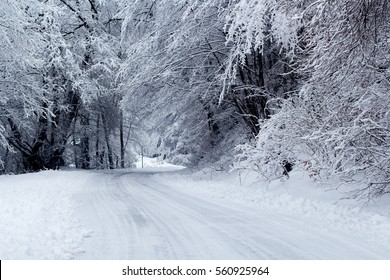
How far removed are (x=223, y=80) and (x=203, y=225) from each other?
6.89 meters

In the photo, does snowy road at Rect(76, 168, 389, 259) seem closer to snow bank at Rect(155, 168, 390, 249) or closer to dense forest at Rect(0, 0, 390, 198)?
snow bank at Rect(155, 168, 390, 249)

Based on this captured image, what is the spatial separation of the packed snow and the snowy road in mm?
13

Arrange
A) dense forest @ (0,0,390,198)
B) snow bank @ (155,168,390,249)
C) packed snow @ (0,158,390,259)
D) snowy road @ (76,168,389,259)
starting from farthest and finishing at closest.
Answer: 1. dense forest @ (0,0,390,198)
2. snow bank @ (155,168,390,249)
3. packed snow @ (0,158,390,259)
4. snowy road @ (76,168,389,259)

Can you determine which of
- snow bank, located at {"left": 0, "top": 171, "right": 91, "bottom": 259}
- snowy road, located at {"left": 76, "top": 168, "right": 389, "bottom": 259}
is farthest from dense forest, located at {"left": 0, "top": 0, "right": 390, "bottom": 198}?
snow bank, located at {"left": 0, "top": 171, "right": 91, "bottom": 259}

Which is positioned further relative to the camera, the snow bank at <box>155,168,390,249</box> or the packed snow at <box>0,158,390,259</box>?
the snow bank at <box>155,168,390,249</box>

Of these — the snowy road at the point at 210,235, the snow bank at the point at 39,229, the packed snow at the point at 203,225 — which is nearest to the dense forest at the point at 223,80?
the packed snow at the point at 203,225

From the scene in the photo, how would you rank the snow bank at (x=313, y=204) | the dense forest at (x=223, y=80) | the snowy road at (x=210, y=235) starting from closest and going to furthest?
1. the snowy road at (x=210, y=235)
2. the snow bank at (x=313, y=204)
3. the dense forest at (x=223, y=80)

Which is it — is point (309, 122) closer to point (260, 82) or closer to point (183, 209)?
point (183, 209)

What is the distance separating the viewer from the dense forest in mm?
8023

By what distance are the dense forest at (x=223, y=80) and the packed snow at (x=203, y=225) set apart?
0.88 meters

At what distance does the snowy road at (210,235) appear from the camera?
536 centimetres

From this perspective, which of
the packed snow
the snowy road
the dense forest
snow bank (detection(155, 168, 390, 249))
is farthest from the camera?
the dense forest

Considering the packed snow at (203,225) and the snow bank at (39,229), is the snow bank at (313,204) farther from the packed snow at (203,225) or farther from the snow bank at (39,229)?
the snow bank at (39,229)
